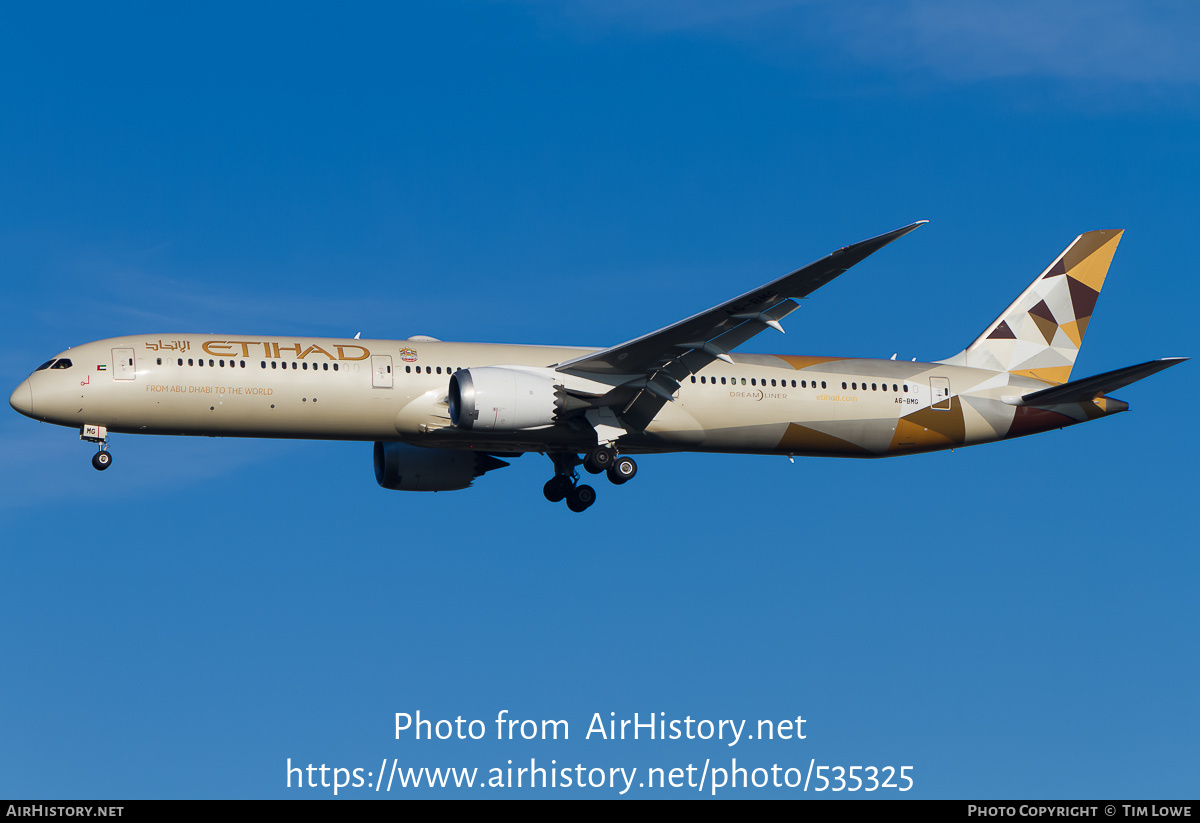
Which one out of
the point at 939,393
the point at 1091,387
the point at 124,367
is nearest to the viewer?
the point at 124,367

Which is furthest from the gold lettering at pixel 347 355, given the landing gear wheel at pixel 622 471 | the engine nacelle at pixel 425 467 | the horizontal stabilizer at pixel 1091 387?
the horizontal stabilizer at pixel 1091 387

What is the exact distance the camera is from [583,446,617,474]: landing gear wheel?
43.2 meters

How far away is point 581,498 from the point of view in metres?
46.4

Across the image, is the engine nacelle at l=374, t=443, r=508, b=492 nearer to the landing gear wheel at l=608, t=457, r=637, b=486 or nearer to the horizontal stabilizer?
the landing gear wheel at l=608, t=457, r=637, b=486

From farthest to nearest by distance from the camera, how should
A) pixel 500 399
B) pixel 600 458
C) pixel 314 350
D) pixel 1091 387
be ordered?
pixel 1091 387 < pixel 600 458 < pixel 314 350 < pixel 500 399

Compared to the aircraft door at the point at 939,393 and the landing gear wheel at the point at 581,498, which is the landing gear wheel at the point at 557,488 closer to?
the landing gear wheel at the point at 581,498

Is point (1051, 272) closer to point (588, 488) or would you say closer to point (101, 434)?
point (588, 488)

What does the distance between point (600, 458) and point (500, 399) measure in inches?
156

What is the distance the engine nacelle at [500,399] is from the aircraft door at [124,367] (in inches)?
328

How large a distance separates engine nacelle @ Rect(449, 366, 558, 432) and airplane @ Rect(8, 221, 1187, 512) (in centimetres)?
5

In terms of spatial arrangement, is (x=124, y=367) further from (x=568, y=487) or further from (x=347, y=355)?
(x=568, y=487)

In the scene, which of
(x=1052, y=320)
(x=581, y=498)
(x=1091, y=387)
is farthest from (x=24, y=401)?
(x=1052, y=320)

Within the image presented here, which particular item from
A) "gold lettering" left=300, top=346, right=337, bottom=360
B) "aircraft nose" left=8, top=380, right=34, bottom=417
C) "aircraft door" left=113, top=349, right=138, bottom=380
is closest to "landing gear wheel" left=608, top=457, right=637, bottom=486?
"gold lettering" left=300, top=346, right=337, bottom=360

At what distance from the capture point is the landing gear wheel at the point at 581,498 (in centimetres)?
4638
